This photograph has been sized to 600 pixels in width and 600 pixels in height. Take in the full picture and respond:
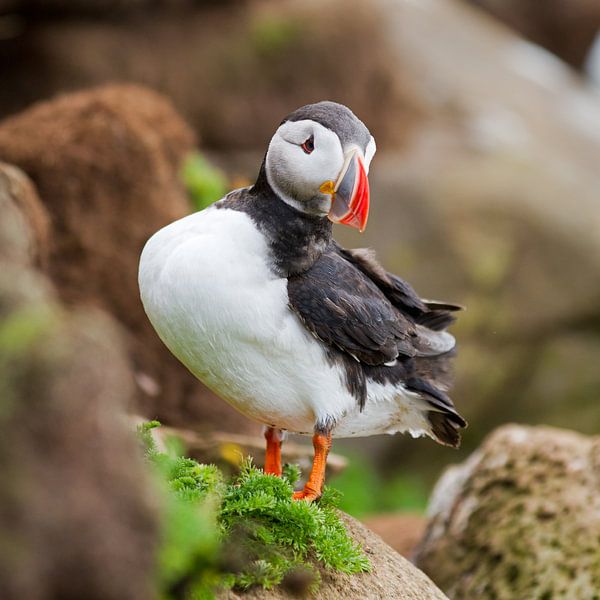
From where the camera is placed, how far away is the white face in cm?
421

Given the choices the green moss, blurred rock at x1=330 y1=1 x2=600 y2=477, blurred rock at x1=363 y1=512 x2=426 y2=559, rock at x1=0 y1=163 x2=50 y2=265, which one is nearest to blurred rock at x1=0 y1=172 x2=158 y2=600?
rock at x1=0 y1=163 x2=50 y2=265

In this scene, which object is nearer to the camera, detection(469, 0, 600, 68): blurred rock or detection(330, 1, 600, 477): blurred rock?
detection(330, 1, 600, 477): blurred rock

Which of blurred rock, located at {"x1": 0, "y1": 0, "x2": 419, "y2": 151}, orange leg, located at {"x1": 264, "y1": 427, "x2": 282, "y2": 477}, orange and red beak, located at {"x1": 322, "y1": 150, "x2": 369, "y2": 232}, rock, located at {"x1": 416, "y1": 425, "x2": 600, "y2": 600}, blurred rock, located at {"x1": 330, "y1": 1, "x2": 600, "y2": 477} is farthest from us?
blurred rock, located at {"x1": 330, "y1": 1, "x2": 600, "y2": 477}

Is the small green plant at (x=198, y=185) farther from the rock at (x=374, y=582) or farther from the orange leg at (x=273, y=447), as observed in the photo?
the rock at (x=374, y=582)

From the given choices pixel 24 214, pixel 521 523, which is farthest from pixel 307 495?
pixel 24 214

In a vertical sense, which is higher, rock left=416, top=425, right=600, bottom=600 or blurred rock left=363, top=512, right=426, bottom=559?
rock left=416, top=425, right=600, bottom=600

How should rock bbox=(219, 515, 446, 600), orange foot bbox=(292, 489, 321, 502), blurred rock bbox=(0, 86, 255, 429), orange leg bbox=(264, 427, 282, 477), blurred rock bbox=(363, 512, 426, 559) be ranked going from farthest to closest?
blurred rock bbox=(0, 86, 255, 429) → blurred rock bbox=(363, 512, 426, 559) → orange leg bbox=(264, 427, 282, 477) → orange foot bbox=(292, 489, 321, 502) → rock bbox=(219, 515, 446, 600)

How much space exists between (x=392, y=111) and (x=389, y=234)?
174 centimetres

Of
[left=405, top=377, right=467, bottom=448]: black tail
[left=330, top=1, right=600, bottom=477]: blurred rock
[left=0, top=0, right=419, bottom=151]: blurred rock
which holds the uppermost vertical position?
[left=405, top=377, right=467, bottom=448]: black tail

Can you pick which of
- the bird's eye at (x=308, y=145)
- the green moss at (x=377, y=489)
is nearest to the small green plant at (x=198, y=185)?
the green moss at (x=377, y=489)

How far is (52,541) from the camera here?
2197 millimetres

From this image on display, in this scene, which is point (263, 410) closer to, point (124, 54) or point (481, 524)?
point (481, 524)

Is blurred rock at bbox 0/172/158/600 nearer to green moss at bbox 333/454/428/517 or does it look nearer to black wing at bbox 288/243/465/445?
black wing at bbox 288/243/465/445

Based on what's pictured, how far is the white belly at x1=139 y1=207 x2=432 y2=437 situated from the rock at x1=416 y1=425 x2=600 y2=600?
5.12 feet
